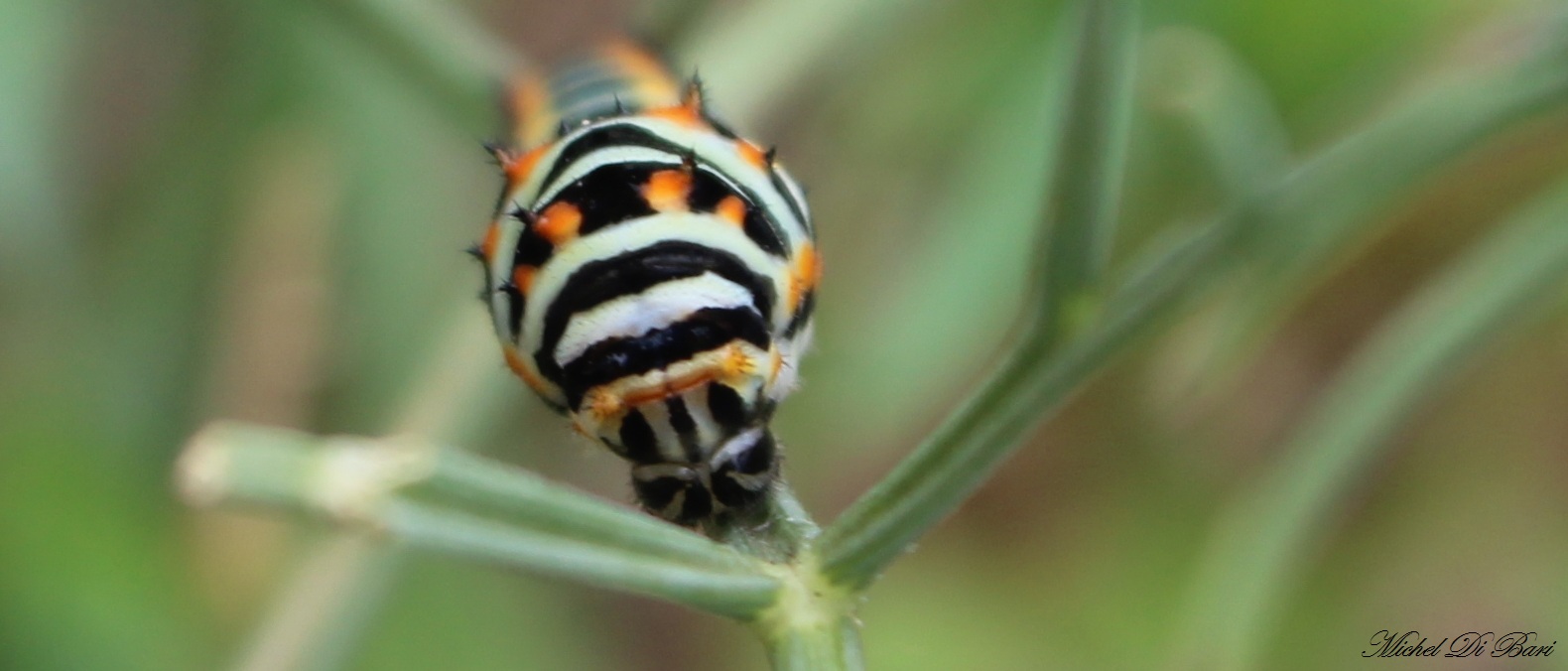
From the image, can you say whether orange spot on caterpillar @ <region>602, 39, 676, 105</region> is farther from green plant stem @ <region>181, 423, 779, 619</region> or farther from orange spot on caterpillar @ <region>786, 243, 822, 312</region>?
green plant stem @ <region>181, 423, 779, 619</region>

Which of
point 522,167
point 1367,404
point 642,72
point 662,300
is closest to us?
point 662,300

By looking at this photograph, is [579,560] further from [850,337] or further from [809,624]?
A: [850,337]

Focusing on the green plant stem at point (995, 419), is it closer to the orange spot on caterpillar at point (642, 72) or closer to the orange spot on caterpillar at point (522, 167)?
the orange spot on caterpillar at point (522, 167)

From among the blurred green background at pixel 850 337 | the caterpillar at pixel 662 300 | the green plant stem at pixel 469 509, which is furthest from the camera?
the blurred green background at pixel 850 337

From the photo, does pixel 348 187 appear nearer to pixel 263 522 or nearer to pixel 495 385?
pixel 263 522

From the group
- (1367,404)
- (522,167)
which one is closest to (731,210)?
(522,167)

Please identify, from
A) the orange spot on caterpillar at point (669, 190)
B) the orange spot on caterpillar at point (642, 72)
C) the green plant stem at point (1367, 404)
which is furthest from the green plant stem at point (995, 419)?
the orange spot on caterpillar at point (642, 72)

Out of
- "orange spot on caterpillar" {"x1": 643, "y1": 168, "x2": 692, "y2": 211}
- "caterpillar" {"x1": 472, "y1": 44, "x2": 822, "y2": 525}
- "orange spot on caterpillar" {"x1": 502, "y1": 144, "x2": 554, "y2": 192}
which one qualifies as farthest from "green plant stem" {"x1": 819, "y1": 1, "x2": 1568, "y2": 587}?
"orange spot on caterpillar" {"x1": 502, "y1": 144, "x2": 554, "y2": 192}
